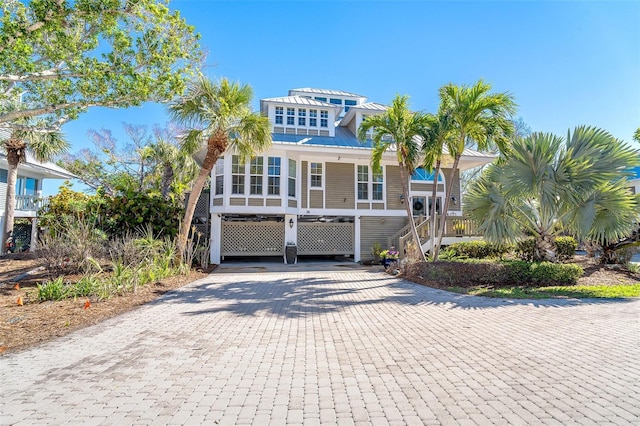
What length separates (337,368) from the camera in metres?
3.97

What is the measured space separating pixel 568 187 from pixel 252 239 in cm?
1309

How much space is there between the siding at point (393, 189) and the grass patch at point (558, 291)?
938 centimetres

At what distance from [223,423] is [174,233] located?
42.1 ft

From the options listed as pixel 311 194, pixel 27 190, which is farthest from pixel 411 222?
pixel 27 190

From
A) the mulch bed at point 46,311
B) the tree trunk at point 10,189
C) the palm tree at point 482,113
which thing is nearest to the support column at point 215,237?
the mulch bed at point 46,311

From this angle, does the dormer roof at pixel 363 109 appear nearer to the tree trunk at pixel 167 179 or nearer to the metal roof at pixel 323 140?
the metal roof at pixel 323 140

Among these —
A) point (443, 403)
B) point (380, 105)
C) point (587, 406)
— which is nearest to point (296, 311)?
point (443, 403)

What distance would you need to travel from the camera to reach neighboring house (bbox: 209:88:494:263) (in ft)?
53.4

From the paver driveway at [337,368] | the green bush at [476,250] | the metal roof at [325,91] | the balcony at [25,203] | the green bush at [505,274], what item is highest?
the metal roof at [325,91]

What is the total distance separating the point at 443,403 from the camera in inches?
122

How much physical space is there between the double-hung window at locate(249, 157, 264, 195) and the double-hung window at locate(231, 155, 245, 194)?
415mm

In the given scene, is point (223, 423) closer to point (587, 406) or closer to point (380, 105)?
point (587, 406)

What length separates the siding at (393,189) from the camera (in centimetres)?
1859

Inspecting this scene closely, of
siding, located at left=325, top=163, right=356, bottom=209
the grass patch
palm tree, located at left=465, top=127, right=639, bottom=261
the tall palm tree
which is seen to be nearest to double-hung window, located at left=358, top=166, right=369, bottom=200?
siding, located at left=325, top=163, right=356, bottom=209
